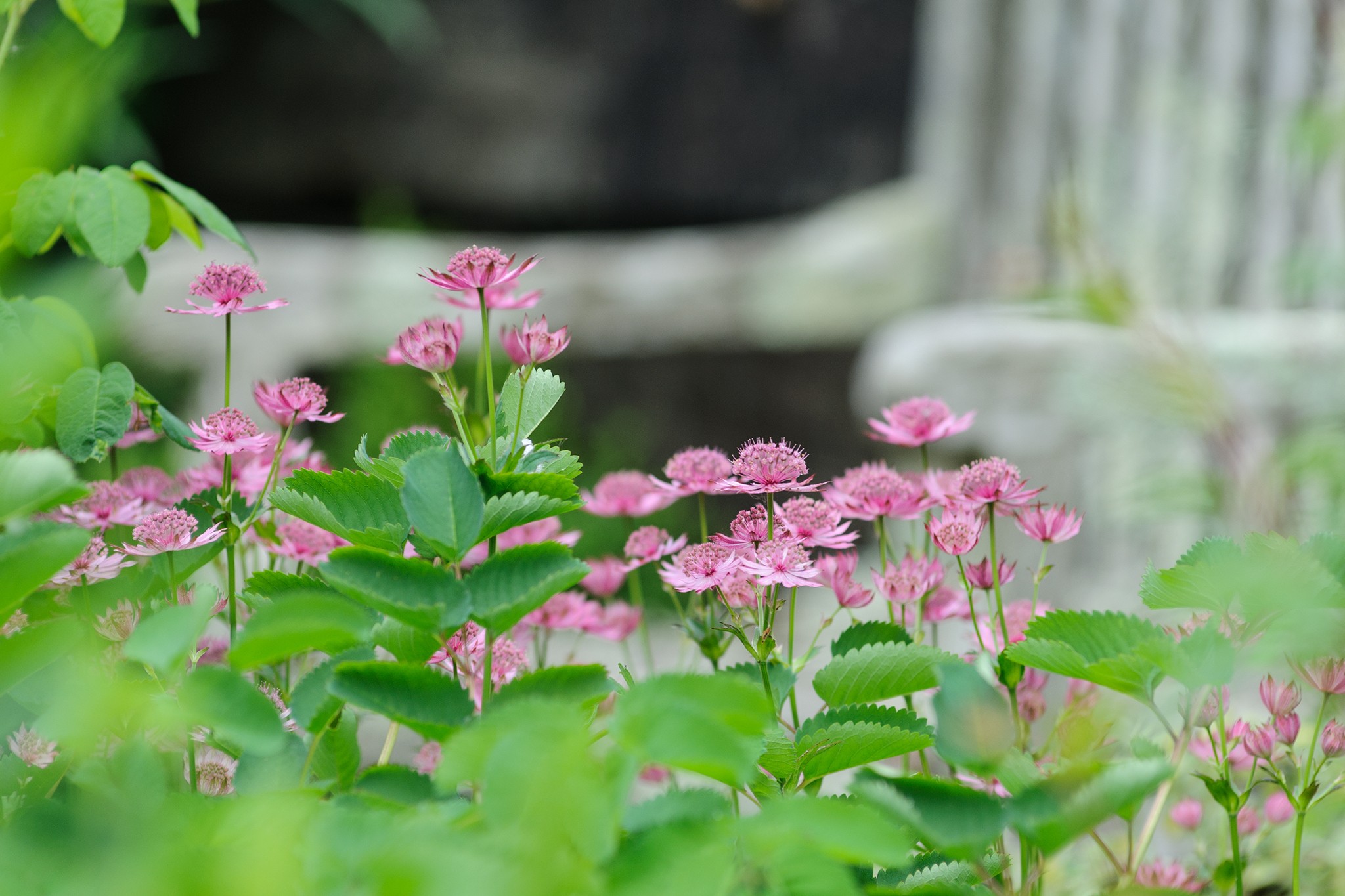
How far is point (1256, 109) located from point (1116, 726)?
2.05 m

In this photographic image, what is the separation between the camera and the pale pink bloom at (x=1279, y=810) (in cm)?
59

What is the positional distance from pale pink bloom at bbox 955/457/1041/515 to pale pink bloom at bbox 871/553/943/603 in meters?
0.05

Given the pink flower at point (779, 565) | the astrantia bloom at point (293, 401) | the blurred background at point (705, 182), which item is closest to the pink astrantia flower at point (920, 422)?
the pink flower at point (779, 565)

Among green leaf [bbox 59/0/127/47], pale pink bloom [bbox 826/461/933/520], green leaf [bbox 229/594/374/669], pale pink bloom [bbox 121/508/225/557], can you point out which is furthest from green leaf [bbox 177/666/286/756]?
green leaf [bbox 59/0/127/47]

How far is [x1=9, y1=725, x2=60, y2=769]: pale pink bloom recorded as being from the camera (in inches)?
17.8

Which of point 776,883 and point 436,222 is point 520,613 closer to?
point 776,883

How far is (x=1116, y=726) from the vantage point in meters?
0.73

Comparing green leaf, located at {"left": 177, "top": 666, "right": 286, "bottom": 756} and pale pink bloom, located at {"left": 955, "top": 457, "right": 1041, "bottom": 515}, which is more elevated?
pale pink bloom, located at {"left": 955, "top": 457, "right": 1041, "bottom": 515}

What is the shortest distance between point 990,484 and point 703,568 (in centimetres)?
13

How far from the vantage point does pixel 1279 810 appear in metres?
0.60

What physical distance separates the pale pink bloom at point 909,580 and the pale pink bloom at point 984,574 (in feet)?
0.06

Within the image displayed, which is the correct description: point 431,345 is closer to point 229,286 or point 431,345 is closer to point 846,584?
point 229,286

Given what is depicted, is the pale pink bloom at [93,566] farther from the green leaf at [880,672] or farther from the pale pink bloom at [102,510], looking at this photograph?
the green leaf at [880,672]

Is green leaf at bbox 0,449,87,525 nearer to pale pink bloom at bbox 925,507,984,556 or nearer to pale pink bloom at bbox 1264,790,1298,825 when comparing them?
pale pink bloom at bbox 925,507,984,556
